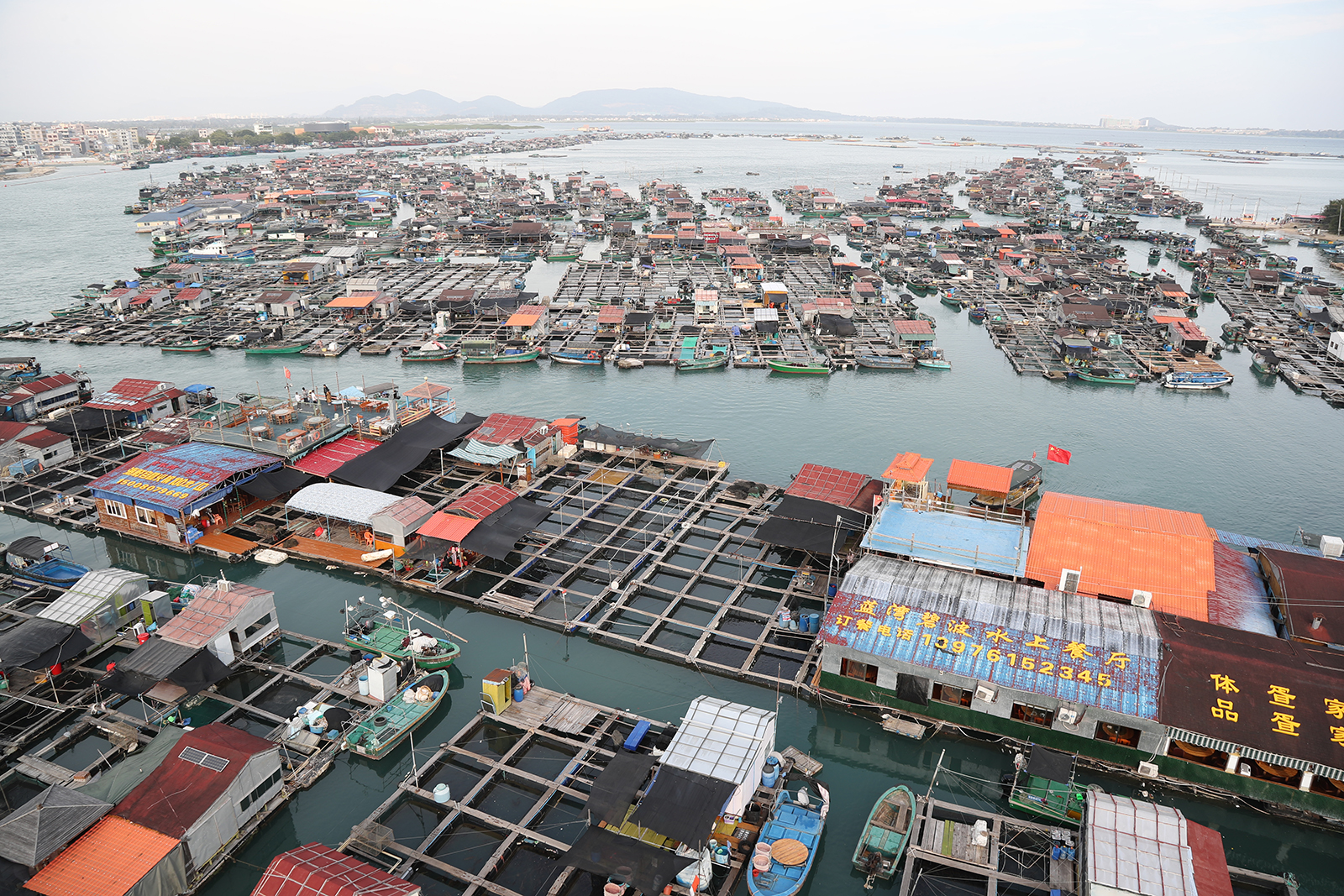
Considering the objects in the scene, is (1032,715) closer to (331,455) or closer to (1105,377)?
(331,455)

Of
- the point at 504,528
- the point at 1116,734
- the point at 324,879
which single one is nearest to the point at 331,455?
the point at 504,528

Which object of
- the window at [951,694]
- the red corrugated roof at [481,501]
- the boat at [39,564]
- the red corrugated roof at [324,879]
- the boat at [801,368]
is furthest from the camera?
the boat at [801,368]

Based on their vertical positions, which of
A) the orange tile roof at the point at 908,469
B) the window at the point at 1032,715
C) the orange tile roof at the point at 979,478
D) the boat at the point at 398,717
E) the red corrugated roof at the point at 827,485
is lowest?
the boat at the point at 398,717

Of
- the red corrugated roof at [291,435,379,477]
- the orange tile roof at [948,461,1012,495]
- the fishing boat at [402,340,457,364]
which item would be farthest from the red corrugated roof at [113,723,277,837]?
the fishing boat at [402,340,457,364]

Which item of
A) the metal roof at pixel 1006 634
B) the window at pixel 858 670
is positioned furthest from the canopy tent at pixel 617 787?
the metal roof at pixel 1006 634

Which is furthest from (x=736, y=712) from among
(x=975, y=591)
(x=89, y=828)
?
(x=89, y=828)

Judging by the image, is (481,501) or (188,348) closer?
(481,501)

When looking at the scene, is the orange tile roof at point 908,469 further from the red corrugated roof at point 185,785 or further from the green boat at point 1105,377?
the green boat at point 1105,377
